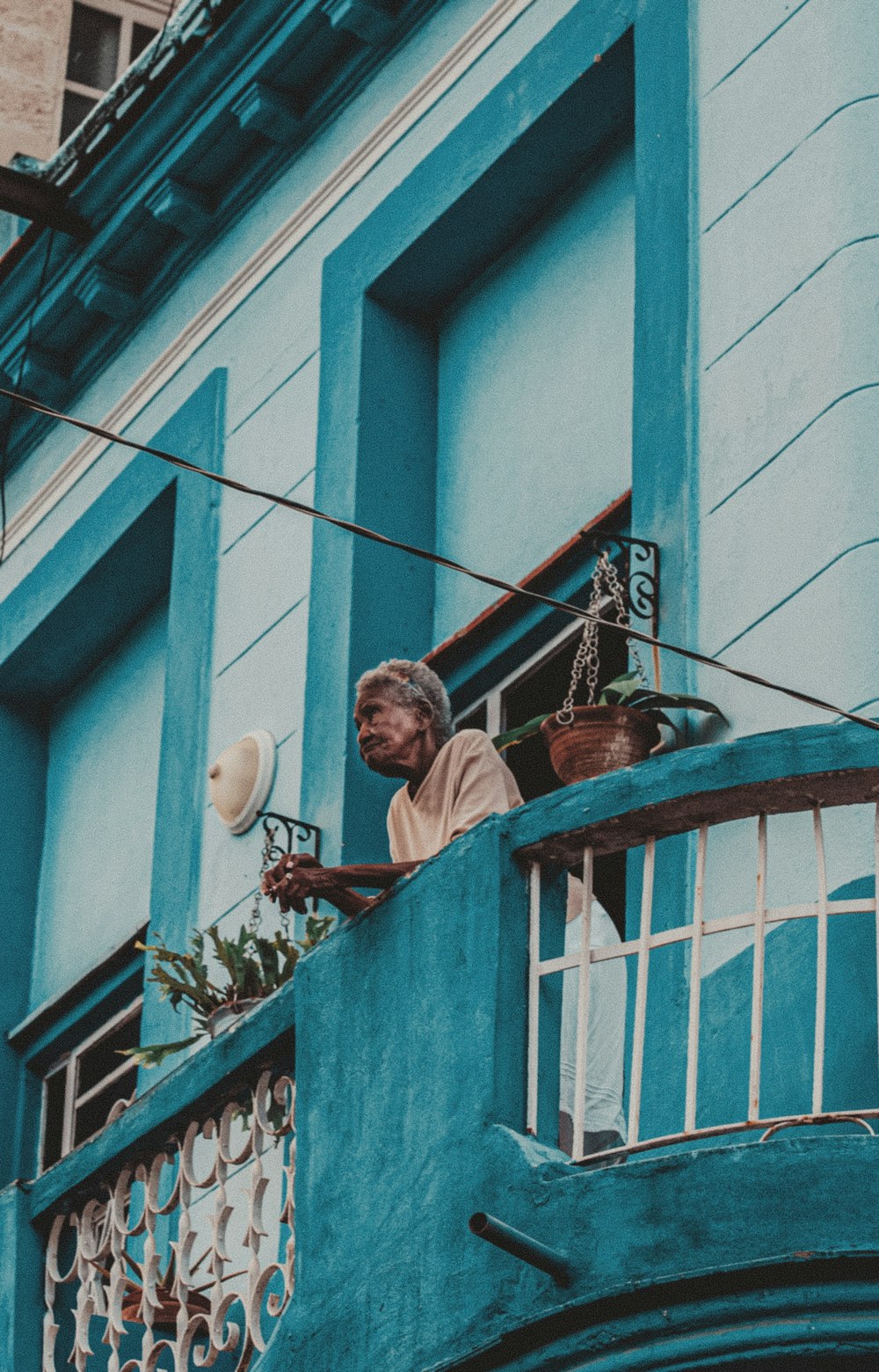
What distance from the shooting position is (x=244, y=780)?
36.7ft

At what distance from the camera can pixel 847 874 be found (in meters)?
7.94

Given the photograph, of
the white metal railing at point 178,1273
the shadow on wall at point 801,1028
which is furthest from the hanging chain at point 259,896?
the shadow on wall at point 801,1028

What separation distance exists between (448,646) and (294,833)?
85 centimetres

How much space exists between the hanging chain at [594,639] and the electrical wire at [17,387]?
157 inches

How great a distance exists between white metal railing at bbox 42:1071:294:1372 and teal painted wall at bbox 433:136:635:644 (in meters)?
2.37

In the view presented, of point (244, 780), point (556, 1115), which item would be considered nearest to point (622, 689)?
point (556, 1115)

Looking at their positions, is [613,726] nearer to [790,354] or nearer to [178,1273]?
[790,354]

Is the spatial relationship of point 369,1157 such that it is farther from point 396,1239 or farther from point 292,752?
point 292,752

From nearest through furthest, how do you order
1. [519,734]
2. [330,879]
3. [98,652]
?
[330,879] → [519,734] → [98,652]

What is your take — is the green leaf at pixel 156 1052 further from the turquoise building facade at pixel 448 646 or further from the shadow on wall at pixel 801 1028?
the shadow on wall at pixel 801 1028

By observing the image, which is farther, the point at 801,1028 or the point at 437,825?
the point at 437,825

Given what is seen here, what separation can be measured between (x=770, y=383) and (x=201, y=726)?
3.42 meters

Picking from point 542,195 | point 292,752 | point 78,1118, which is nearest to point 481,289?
point 542,195

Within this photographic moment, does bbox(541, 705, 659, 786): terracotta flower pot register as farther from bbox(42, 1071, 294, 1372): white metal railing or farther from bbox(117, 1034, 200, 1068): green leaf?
bbox(117, 1034, 200, 1068): green leaf
